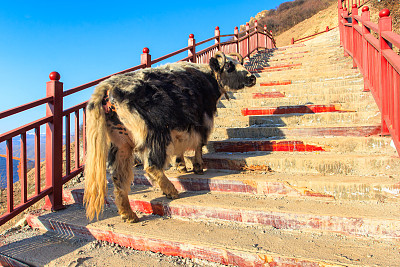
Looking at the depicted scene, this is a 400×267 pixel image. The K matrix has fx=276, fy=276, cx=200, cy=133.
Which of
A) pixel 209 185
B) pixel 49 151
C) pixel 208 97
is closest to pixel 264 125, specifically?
pixel 208 97

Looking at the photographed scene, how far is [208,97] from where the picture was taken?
11.9ft

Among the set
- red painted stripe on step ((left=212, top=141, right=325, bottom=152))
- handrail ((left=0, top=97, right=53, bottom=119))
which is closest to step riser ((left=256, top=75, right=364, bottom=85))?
red painted stripe on step ((left=212, top=141, right=325, bottom=152))

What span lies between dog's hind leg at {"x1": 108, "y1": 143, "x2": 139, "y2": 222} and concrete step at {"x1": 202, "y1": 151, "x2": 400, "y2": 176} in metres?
1.26

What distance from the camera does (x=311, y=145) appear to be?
11.9ft

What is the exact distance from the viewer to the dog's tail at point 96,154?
2555mm

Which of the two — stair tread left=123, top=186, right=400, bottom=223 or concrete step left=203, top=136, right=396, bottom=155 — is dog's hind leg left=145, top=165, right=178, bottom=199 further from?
concrete step left=203, top=136, right=396, bottom=155

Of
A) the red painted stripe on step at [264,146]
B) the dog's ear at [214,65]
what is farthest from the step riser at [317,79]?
the dog's ear at [214,65]

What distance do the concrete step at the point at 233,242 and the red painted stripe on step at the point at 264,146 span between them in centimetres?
159

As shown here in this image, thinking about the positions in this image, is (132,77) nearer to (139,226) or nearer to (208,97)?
(208,97)

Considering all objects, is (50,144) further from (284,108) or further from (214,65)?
(284,108)

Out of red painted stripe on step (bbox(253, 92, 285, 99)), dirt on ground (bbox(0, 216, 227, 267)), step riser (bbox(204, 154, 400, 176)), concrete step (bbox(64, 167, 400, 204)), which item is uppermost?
red painted stripe on step (bbox(253, 92, 285, 99))

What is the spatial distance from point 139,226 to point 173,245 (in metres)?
0.54

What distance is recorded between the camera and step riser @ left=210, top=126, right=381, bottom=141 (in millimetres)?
3610

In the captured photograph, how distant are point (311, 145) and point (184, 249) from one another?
2259 mm
